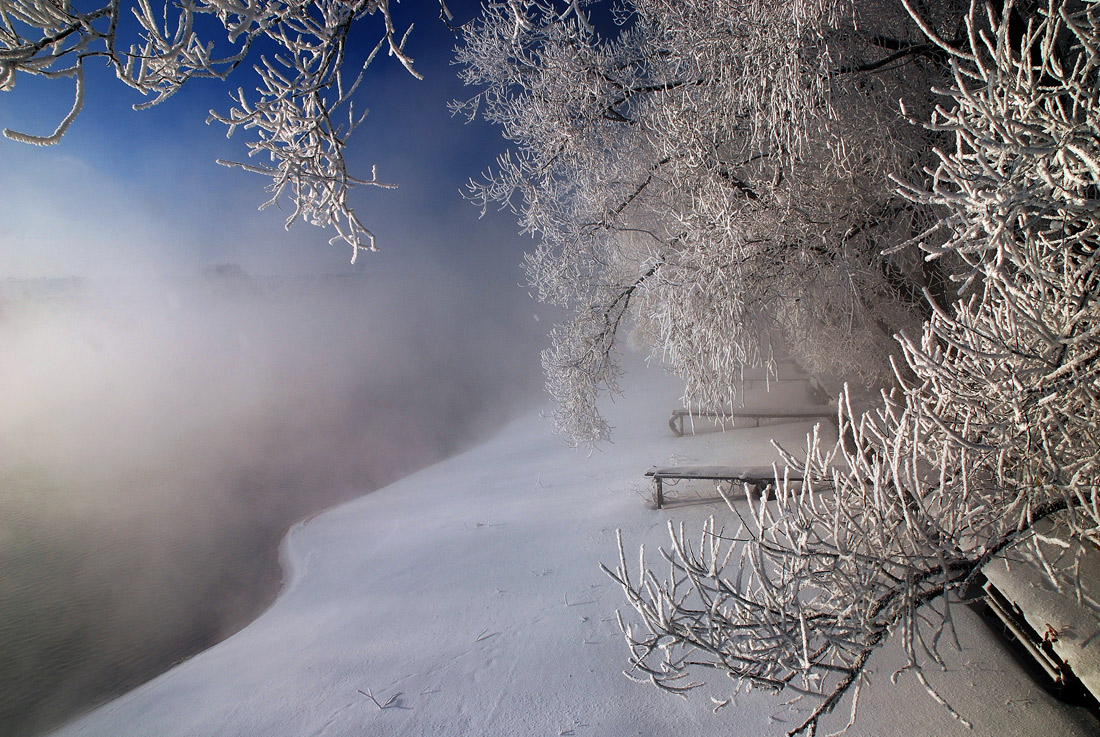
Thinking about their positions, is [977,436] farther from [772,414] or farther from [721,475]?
[772,414]

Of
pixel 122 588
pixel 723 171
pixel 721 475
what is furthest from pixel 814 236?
pixel 122 588

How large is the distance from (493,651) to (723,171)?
188 inches

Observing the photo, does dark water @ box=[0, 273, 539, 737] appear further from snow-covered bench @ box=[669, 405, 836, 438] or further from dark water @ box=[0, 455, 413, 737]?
snow-covered bench @ box=[669, 405, 836, 438]

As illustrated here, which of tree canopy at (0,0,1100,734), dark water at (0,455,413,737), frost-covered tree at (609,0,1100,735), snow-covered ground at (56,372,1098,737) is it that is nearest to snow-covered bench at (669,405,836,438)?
snow-covered ground at (56,372,1098,737)

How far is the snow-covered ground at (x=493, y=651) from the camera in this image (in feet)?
9.89

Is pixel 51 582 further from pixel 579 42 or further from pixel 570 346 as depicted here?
pixel 579 42

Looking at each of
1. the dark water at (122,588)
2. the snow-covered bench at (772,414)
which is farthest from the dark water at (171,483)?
the snow-covered bench at (772,414)

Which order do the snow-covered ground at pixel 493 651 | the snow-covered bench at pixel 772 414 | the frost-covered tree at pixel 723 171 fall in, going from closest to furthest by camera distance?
1. the snow-covered ground at pixel 493 651
2. the frost-covered tree at pixel 723 171
3. the snow-covered bench at pixel 772 414

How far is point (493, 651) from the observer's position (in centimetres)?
417

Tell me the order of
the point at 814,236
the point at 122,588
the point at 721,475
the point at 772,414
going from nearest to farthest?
the point at 814,236 → the point at 721,475 → the point at 122,588 → the point at 772,414

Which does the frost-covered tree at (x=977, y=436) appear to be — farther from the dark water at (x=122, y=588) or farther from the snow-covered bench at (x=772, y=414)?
the dark water at (x=122, y=588)

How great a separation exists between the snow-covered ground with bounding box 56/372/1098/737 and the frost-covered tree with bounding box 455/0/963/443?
1.73 m

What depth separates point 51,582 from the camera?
827 cm

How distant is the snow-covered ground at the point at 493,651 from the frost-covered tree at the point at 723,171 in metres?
1.73
